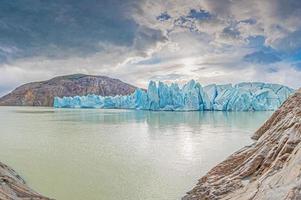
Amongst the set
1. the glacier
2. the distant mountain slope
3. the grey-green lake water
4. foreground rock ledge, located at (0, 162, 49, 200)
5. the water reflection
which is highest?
the distant mountain slope

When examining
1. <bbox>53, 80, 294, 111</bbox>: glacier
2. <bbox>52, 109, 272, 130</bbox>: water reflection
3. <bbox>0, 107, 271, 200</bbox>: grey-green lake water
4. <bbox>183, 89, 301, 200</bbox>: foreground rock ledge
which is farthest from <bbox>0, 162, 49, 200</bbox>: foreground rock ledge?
<bbox>53, 80, 294, 111</bbox>: glacier

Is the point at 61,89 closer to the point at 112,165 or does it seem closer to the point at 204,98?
the point at 204,98

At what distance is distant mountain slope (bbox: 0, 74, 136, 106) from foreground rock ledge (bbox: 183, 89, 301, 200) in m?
122

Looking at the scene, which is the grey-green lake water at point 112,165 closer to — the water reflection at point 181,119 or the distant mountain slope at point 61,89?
the water reflection at point 181,119

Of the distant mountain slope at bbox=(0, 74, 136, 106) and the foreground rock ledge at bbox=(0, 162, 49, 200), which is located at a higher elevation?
the distant mountain slope at bbox=(0, 74, 136, 106)

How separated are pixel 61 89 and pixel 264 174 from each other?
133 metres

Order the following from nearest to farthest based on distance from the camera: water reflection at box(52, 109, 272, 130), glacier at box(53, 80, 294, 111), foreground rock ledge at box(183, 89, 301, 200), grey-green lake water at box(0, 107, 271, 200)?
foreground rock ledge at box(183, 89, 301, 200), grey-green lake water at box(0, 107, 271, 200), water reflection at box(52, 109, 272, 130), glacier at box(53, 80, 294, 111)

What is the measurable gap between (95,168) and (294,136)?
6.54 m

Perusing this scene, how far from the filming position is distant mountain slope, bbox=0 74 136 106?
12788 cm

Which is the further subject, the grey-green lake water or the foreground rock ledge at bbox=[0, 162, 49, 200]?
the grey-green lake water

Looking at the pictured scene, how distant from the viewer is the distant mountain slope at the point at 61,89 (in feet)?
420

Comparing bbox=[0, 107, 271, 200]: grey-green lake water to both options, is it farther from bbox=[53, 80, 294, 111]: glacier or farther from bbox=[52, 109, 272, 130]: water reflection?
bbox=[53, 80, 294, 111]: glacier

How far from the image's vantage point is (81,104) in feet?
248

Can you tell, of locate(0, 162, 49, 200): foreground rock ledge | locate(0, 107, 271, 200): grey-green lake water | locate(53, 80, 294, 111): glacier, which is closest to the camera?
locate(0, 162, 49, 200): foreground rock ledge
